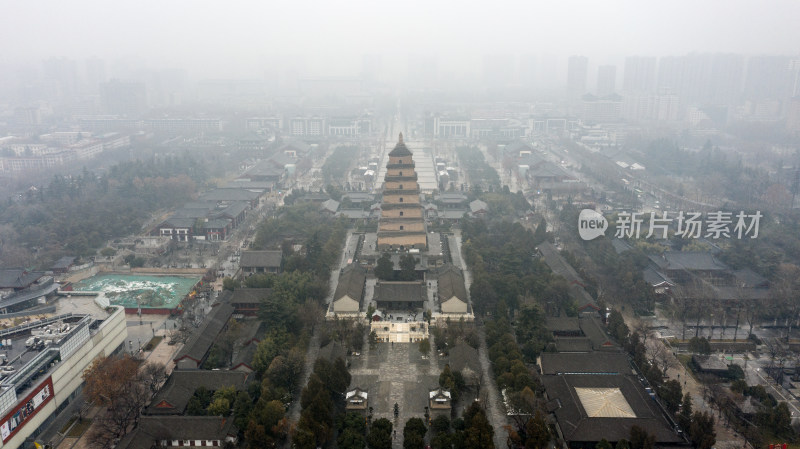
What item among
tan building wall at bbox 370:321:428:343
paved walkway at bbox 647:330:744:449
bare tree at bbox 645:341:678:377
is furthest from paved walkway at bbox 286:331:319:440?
paved walkway at bbox 647:330:744:449

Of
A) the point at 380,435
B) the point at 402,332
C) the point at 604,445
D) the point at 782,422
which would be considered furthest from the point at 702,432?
the point at 402,332

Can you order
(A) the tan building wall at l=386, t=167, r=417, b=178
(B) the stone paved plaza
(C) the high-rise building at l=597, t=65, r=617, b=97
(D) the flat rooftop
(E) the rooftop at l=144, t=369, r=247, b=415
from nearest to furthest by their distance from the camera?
(D) the flat rooftop
(E) the rooftop at l=144, t=369, r=247, b=415
(B) the stone paved plaza
(A) the tan building wall at l=386, t=167, r=417, b=178
(C) the high-rise building at l=597, t=65, r=617, b=97

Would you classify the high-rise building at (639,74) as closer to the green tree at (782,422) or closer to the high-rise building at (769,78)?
the high-rise building at (769,78)

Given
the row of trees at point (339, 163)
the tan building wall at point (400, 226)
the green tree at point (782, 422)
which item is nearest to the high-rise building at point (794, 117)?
the row of trees at point (339, 163)

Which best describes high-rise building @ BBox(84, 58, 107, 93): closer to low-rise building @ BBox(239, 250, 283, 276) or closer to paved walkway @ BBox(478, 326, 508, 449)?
low-rise building @ BBox(239, 250, 283, 276)

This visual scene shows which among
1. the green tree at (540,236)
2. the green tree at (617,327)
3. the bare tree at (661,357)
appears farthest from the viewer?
the green tree at (540,236)

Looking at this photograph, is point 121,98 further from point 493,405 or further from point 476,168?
point 493,405

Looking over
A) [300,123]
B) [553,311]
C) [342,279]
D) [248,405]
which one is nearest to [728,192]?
[553,311]
